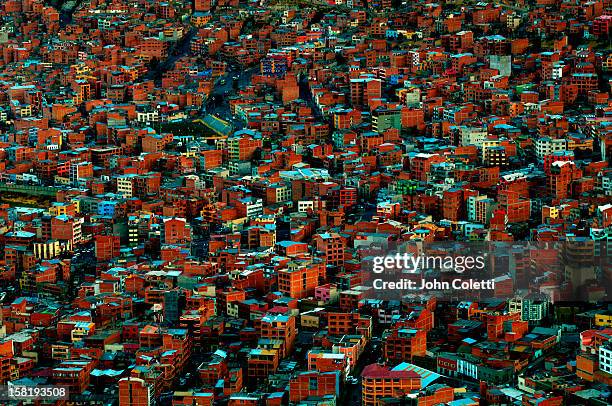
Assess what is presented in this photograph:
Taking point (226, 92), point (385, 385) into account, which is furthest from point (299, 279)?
point (226, 92)

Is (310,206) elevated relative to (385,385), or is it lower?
elevated

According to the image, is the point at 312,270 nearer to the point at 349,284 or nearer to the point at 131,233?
the point at 349,284

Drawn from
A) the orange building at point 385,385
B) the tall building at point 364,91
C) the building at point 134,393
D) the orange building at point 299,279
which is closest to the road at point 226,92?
the tall building at point 364,91

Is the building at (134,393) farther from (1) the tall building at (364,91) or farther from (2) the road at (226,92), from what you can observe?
(1) the tall building at (364,91)

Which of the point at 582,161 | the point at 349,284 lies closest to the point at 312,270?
the point at 349,284

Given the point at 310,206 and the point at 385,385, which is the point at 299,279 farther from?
the point at 310,206

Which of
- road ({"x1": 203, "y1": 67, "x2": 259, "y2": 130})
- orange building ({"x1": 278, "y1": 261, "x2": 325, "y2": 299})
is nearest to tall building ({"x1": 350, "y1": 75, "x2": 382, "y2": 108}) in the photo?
road ({"x1": 203, "y1": 67, "x2": 259, "y2": 130})

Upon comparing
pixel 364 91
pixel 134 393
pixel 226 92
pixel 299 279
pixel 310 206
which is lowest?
pixel 134 393

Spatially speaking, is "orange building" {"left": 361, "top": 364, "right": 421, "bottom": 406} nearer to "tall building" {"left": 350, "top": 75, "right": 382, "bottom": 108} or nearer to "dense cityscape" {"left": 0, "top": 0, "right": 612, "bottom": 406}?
"dense cityscape" {"left": 0, "top": 0, "right": 612, "bottom": 406}
